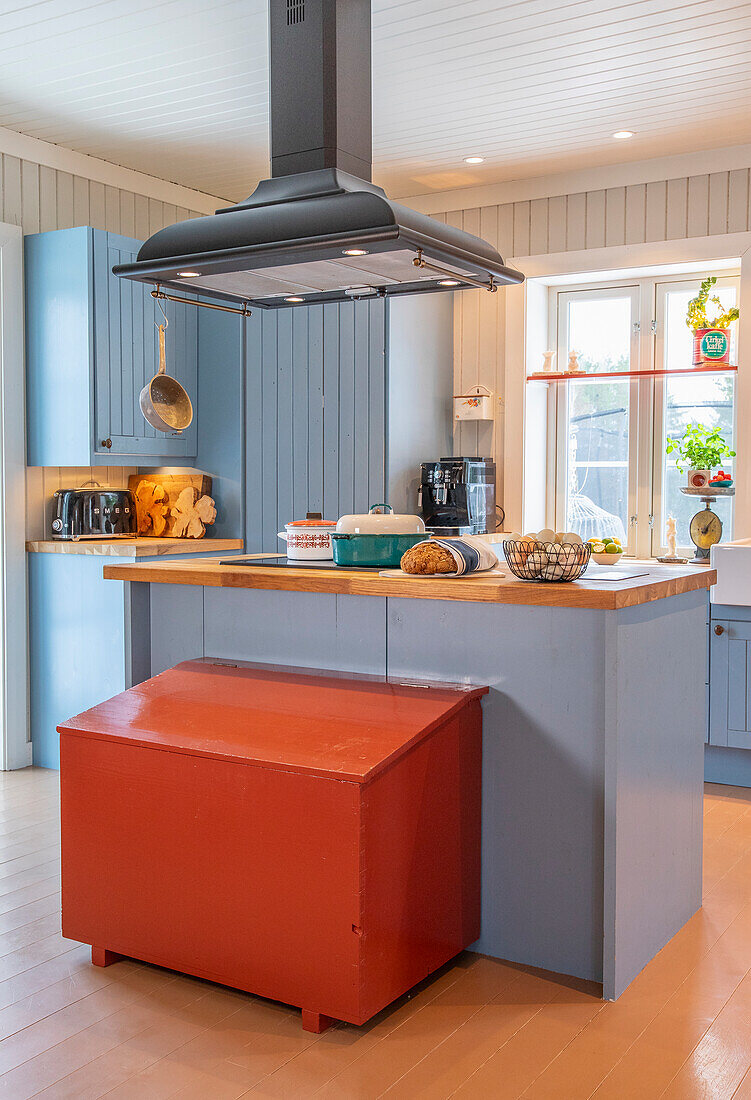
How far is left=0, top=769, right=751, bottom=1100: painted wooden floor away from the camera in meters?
2.04

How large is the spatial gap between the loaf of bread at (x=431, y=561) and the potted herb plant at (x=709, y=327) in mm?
2634

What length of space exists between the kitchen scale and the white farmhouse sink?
1.46 feet

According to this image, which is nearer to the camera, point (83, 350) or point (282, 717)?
point (282, 717)

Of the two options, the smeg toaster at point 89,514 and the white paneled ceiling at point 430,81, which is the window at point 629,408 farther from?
the smeg toaster at point 89,514

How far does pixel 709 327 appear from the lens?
187 inches

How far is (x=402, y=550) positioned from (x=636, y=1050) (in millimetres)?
1412

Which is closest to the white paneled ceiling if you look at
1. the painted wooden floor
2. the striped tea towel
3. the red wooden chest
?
the striped tea towel

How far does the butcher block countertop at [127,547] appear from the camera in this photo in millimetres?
4383

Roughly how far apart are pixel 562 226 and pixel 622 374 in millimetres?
790

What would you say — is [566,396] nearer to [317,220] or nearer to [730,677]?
[730,677]

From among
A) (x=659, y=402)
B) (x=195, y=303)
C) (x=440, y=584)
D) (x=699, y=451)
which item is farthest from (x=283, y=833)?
(x=659, y=402)

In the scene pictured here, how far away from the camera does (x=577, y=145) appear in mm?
4602

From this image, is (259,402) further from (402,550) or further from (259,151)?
(402,550)

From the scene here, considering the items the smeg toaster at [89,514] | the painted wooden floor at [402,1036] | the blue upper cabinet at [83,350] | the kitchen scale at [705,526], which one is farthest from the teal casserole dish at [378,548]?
the kitchen scale at [705,526]
